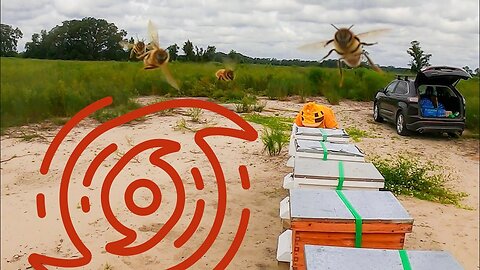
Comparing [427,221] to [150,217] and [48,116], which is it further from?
[48,116]

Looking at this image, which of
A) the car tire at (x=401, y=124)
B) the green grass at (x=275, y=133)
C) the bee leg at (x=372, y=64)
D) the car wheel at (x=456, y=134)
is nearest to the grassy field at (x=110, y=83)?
the bee leg at (x=372, y=64)

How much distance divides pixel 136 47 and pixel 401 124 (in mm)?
4106

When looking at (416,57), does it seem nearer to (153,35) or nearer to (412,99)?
(153,35)

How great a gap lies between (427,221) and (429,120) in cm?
185

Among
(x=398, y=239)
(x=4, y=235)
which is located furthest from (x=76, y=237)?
(x=398, y=239)

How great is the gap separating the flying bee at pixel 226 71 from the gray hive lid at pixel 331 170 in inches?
36.0

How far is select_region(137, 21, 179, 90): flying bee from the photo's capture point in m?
A: 0.66

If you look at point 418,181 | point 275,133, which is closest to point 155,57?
point 418,181

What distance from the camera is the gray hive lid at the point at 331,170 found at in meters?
1.75

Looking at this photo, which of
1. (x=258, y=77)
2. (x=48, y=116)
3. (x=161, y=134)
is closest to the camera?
(x=258, y=77)

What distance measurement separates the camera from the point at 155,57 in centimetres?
68

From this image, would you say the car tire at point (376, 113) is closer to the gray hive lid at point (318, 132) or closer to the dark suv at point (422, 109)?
the dark suv at point (422, 109)

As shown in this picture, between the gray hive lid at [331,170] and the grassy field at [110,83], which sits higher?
the grassy field at [110,83]

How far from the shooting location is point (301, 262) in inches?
56.4
